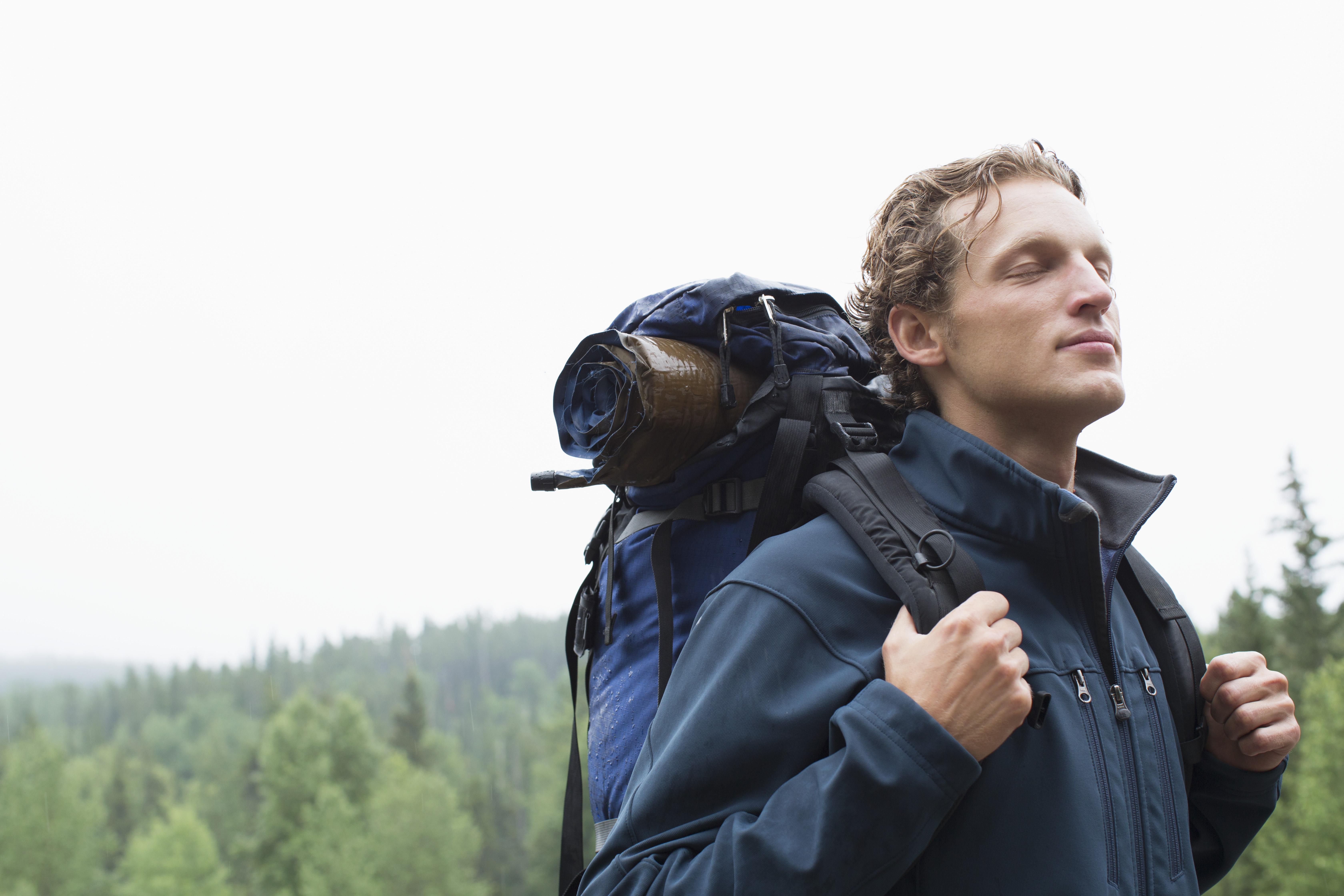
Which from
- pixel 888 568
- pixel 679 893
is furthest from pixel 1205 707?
pixel 679 893

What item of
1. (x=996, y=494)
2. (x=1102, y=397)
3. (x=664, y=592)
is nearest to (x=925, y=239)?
(x=1102, y=397)

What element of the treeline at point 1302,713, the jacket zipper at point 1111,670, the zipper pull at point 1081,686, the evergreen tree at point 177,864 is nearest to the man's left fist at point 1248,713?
the jacket zipper at point 1111,670

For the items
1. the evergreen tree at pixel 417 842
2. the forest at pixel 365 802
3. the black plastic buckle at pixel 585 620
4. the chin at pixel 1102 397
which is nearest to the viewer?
the chin at pixel 1102 397

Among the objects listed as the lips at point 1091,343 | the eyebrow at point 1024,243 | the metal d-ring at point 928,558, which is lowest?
the metal d-ring at point 928,558

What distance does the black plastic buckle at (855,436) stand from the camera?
223 cm

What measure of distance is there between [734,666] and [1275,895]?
31176mm

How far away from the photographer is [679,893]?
5.51ft

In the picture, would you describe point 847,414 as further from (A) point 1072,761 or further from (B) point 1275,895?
(B) point 1275,895

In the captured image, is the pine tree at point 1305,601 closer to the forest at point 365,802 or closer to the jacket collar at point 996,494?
Answer: the forest at point 365,802

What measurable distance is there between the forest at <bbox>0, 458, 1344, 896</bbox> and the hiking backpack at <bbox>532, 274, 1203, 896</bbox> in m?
26.2

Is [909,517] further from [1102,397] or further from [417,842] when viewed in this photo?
[417,842]

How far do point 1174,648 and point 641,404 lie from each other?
146cm

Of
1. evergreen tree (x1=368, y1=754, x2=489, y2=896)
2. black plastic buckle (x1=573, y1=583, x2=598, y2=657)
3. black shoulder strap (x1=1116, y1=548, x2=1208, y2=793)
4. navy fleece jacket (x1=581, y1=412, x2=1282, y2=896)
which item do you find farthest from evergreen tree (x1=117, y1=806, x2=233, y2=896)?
black shoulder strap (x1=1116, y1=548, x2=1208, y2=793)

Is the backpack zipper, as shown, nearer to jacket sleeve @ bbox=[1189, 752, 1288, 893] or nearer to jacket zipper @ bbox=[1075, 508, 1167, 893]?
jacket zipper @ bbox=[1075, 508, 1167, 893]
